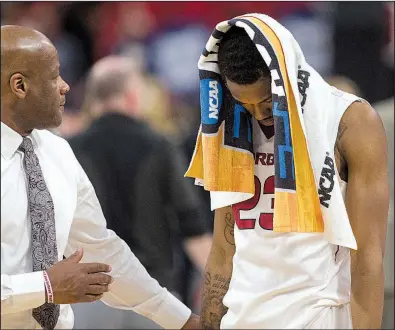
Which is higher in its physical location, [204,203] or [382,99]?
[382,99]

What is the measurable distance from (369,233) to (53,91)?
0.82m

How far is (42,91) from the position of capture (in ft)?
6.32

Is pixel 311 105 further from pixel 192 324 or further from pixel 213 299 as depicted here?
pixel 192 324

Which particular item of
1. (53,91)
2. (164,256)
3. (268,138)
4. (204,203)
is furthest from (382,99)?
(53,91)

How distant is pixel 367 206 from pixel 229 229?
1.36 ft

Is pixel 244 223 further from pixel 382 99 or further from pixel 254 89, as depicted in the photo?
pixel 382 99

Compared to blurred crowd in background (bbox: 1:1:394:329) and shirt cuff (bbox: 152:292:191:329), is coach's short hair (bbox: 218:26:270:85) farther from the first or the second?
blurred crowd in background (bbox: 1:1:394:329)

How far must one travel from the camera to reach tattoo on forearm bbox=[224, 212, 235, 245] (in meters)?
2.01

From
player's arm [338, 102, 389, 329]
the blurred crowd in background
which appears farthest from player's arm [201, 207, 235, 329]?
the blurred crowd in background

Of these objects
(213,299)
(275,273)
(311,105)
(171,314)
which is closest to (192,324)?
(171,314)

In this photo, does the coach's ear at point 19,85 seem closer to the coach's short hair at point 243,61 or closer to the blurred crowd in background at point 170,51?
the coach's short hair at point 243,61

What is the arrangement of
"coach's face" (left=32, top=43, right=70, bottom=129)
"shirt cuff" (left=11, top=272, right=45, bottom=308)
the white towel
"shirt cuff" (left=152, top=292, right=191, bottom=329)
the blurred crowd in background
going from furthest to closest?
the blurred crowd in background
"shirt cuff" (left=152, top=292, right=191, bottom=329)
"coach's face" (left=32, top=43, right=70, bottom=129)
"shirt cuff" (left=11, top=272, right=45, bottom=308)
the white towel

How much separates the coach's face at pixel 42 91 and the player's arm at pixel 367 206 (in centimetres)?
70

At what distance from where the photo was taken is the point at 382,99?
3008 millimetres
